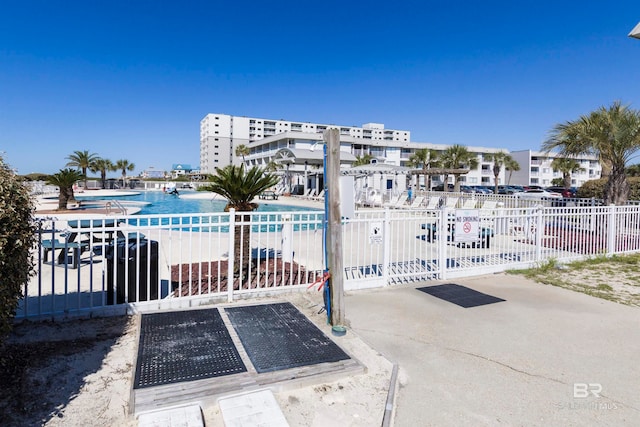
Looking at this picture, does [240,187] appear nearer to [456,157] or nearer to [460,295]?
[460,295]

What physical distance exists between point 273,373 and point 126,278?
259cm

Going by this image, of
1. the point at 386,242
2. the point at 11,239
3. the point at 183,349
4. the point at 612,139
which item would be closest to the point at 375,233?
the point at 386,242

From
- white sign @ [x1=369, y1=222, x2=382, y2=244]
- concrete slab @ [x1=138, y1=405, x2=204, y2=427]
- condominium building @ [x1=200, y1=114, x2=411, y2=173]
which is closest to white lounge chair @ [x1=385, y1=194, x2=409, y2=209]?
white sign @ [x1=369, y1=222, x2=382, y2=244]

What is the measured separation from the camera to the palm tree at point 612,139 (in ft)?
38.9

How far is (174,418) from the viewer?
2.66m

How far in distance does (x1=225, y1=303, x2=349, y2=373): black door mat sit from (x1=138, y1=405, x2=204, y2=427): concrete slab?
664 mm

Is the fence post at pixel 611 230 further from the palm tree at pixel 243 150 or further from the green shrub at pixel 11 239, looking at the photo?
the palm tree at pixel 243 150

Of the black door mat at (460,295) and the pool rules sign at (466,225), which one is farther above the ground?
the pool rules sign at (466,225)

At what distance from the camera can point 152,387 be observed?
9.62 ft

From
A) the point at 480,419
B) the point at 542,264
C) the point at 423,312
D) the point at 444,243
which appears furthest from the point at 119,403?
the point at 542,264

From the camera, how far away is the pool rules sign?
23.1 feet

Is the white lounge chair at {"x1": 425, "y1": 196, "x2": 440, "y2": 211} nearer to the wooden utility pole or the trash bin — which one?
the wooden utility pole

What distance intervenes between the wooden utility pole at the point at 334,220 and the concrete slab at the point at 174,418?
2.10 metres

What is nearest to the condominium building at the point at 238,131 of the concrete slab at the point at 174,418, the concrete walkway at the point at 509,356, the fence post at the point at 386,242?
the fence post at the point at 386,242
